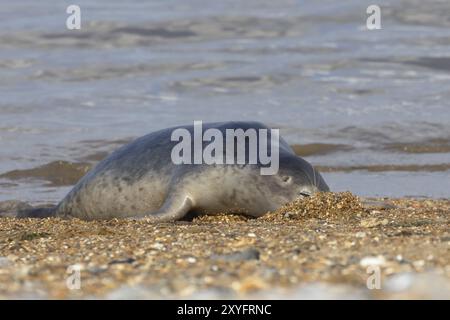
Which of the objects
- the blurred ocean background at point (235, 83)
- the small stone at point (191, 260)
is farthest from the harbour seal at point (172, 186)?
the small stone at point (191, 260)

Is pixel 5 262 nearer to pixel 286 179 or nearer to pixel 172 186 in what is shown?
pixel 172 186

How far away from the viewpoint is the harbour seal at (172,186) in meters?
6.63

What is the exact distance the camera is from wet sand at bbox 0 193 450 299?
3.72m

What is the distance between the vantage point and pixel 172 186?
6.78 metres

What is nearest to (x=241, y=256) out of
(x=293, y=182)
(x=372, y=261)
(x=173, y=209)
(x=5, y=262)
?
(x=372, y=261)

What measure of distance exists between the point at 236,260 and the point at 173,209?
2.43 metres

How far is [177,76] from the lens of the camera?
14.5 metres

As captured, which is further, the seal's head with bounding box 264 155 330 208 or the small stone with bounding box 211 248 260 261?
the seal's head with bounding box 264 155 330 208

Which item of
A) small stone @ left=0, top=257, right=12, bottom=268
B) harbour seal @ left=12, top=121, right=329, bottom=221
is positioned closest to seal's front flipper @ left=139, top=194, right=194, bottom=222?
harbour seal @ left=12, top=121, right=329, bottom=221

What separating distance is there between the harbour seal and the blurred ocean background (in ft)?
5.10

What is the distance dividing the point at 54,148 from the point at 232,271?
680 cm

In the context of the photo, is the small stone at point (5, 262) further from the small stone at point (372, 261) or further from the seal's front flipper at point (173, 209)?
the seal's front flipper at point (173, 209)

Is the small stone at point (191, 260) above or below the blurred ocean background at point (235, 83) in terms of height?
above

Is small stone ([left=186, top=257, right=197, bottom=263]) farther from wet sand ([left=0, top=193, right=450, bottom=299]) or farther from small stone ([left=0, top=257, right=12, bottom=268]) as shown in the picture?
small stone ([left=0, top=257, right=12, bottom=268])
